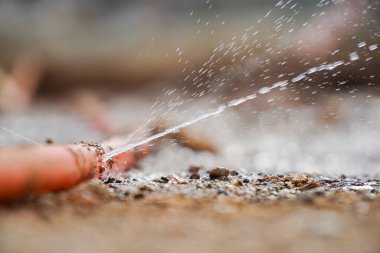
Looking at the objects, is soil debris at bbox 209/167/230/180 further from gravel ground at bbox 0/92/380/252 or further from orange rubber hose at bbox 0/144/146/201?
orange rubber hose at bbox 0/144/146/201

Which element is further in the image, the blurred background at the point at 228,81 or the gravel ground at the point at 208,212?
the blurred background at the point at 228,81

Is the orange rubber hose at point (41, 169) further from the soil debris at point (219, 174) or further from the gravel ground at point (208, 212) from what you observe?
the soil debris at point (219, 174)

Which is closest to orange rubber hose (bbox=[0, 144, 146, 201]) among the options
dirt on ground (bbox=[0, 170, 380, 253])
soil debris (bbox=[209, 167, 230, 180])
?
dirt on ground (bbox=[0, 170, 380, 253])

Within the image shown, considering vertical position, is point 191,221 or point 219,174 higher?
point 219,174

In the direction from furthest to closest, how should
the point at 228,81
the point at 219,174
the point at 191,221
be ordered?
the point at 228,81 < the point at 219,174 < the point at 191,221

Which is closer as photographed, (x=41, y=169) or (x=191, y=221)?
(x=191, y=221)

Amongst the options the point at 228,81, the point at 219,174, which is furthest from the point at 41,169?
the point at 228,81

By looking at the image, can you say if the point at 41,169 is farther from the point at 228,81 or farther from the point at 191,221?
the point at 228,81

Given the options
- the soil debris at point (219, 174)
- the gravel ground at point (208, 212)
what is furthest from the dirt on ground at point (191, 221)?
the soil debris at point (219, 174)

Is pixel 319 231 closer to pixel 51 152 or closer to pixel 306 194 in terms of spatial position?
pixel 306 194

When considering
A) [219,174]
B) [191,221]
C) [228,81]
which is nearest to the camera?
[191,221]

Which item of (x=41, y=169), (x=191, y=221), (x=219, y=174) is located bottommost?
(x=191, y=221)
